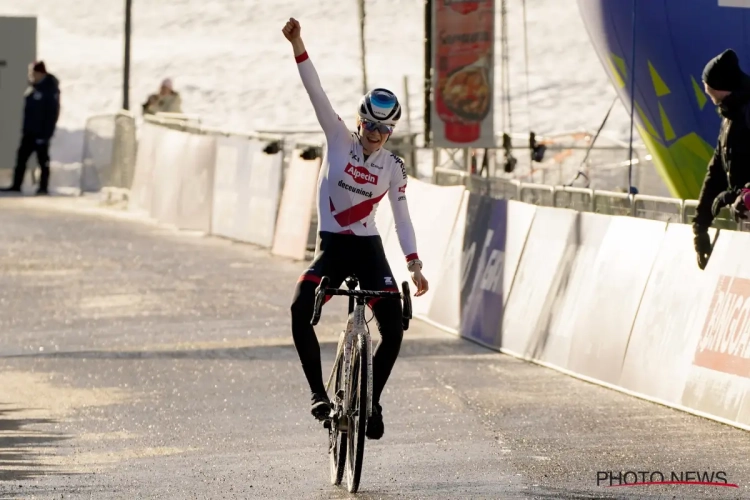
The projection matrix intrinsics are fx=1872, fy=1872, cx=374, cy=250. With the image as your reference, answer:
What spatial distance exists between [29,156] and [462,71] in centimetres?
1332

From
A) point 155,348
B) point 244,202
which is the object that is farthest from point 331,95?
point 155,348

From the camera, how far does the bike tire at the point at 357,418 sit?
30.2 ft

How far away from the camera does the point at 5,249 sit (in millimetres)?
24641

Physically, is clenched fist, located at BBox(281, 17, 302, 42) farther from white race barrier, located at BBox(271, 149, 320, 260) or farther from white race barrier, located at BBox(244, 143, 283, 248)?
white race barrier, located at BBox(244, 143, 283, 248)

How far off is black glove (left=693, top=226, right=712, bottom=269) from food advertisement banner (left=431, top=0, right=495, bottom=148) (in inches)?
416

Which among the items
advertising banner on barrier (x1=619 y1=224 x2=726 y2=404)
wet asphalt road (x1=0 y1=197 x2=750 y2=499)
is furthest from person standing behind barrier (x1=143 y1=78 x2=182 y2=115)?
advertising banner on barrier (x1=619 y1=224 x2=726 y2=404)

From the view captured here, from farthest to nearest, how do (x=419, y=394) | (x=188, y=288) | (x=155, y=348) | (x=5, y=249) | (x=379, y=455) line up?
(x=5, y=249) → (x=188, y=288) → (x=155, y=348) → (x=419, y=394) → (x=379, y=455)

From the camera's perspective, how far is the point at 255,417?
12195mm

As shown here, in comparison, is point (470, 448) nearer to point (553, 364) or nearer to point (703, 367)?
point (703, 367)

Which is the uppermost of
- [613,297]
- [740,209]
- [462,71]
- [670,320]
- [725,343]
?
[462,71]

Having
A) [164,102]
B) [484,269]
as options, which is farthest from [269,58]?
[484,269]

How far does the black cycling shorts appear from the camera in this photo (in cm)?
991

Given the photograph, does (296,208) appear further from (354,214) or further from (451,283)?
(354,214)

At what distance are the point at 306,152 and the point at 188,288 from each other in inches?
112
